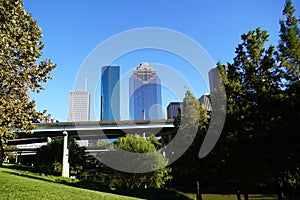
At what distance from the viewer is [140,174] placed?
34.2 metres

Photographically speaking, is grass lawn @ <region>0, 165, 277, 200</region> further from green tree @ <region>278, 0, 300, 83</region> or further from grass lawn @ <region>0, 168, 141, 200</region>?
green tree @ <region>278, 0, 300, 83</region>

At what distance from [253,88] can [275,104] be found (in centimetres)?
173

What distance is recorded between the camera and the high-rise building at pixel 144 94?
53.5 m

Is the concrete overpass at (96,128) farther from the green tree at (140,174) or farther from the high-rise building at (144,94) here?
the green tree at (140,174)

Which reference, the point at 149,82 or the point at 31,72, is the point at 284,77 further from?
the point at 149,82

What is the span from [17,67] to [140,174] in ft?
84.0

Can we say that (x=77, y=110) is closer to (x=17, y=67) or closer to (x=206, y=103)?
(x=206, y=103)

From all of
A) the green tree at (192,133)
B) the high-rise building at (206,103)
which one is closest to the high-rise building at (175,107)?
the green tree at (192,133)

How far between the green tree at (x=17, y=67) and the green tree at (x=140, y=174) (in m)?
23.6

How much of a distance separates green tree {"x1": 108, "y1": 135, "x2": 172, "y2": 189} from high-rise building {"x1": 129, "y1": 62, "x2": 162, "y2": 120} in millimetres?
15198

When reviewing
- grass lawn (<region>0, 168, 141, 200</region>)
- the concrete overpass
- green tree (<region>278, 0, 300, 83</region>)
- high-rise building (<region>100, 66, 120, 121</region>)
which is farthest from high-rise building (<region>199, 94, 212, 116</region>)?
the concrete overpass

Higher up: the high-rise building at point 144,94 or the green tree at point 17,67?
the high-rise building at point 144,94

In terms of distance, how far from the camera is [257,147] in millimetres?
15055

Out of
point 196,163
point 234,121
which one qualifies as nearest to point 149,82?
point 196,163
